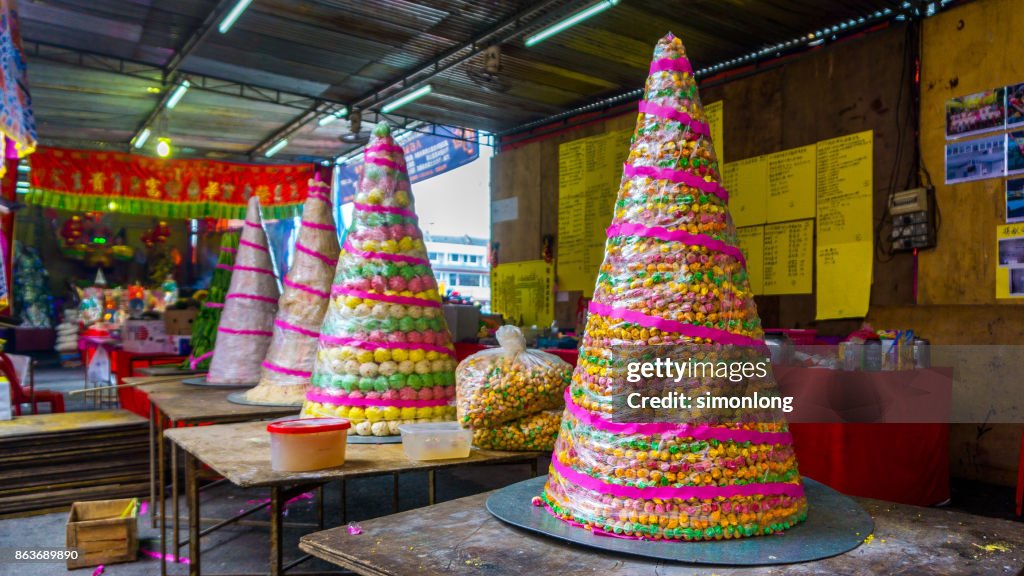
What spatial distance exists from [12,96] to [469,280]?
723 centimetres

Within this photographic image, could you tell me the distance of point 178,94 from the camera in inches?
353

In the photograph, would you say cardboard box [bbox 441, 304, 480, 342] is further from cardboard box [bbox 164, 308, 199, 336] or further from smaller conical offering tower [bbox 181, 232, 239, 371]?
cardboard box [bbox 164, 308, 199, 336]

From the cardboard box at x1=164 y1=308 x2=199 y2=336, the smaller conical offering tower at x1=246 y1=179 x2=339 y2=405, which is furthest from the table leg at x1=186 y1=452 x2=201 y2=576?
the cardboard box at x1=164 y1=308 x2=199 y2=336

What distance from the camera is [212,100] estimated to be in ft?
32.1

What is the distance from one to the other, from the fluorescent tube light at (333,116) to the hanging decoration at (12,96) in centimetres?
472

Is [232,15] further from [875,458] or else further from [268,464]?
[875,458]

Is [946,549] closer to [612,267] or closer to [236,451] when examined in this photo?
[612,267]

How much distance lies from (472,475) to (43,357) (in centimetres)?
1509

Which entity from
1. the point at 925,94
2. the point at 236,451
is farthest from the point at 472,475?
the point at 925,94

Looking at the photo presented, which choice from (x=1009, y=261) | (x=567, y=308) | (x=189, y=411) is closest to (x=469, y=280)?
(x=567, y=308)

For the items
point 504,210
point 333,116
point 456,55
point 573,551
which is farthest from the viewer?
point 333,116

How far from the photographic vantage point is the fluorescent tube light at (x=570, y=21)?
5785 millimetres

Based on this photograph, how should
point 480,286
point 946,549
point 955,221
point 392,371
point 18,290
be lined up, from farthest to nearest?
point 18,290, point 480,286, point 955,221, point 392,371, point 946,549

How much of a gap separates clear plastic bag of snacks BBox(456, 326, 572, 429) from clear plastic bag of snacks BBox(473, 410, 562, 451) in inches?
1.2
